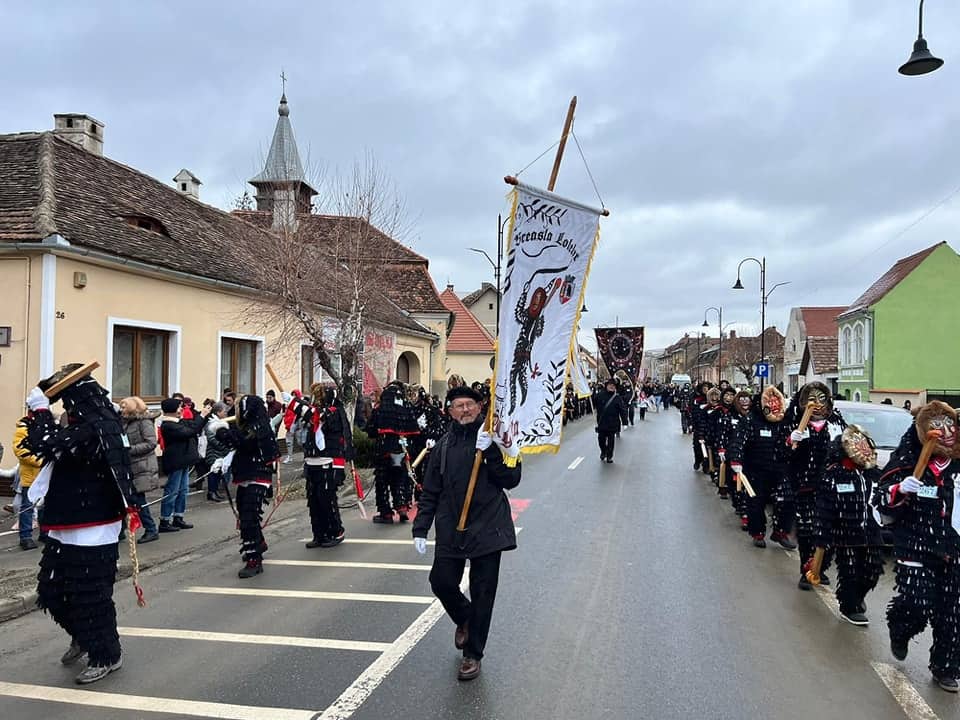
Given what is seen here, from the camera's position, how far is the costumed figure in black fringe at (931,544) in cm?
438

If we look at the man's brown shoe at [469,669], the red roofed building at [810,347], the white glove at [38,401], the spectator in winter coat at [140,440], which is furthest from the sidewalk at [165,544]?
the red roofed building at [810,347]

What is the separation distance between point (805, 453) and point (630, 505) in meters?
3.83

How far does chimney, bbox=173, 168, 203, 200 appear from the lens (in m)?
25.9

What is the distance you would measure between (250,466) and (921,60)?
9.92m

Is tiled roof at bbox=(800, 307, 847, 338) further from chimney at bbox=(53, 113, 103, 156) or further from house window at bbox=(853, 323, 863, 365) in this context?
chimney at bbox=(53, 113, 103, 156)

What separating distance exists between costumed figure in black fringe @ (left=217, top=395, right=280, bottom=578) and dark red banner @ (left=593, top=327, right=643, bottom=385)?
26.4ft

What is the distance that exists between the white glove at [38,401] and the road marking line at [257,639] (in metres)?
2.01

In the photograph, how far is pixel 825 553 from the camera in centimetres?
635

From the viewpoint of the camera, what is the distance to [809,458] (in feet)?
23.8

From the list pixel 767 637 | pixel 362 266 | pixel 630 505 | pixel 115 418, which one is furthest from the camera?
pixel 362 266

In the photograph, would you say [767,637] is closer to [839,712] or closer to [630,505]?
[839,712]

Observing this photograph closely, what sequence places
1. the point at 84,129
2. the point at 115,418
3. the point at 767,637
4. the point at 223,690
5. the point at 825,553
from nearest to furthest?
the point at 223,690, the point at 115,418, the point at 767,637, the point at 825,553, the point at 84,129

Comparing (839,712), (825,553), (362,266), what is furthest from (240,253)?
(839,712)

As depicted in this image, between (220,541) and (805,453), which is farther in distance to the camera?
(220,541)
